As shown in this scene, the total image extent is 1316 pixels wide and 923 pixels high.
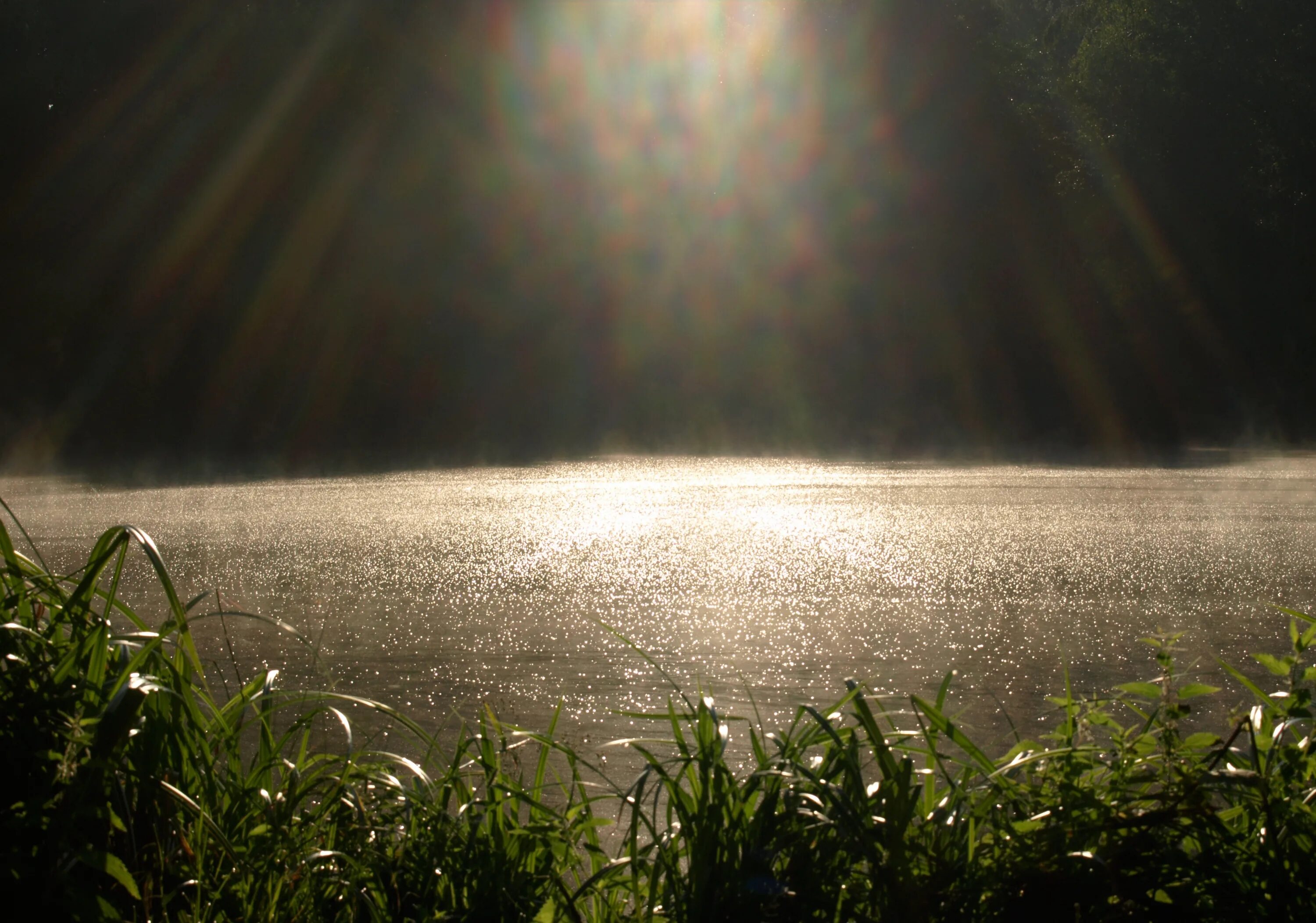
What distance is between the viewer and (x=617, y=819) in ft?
7.50

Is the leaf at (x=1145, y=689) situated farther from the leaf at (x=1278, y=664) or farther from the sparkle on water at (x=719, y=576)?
the sparkle on water at (x=719, y=576)

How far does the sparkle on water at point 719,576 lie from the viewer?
169 inches

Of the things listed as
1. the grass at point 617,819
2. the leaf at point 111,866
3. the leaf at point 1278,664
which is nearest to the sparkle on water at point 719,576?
the grass at point 617,819

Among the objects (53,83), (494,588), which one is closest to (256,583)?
(494,588)

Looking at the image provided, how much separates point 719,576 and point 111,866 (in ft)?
14.5

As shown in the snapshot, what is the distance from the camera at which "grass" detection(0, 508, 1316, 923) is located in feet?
6.28

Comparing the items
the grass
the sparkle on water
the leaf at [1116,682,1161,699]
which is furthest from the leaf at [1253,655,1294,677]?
the sparkle on water

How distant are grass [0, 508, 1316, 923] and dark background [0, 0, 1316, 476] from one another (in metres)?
12.8

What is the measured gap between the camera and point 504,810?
7.28 ft

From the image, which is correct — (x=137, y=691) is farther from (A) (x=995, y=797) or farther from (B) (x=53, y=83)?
(B) (x=53, y=83)

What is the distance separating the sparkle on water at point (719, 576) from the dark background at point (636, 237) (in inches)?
230

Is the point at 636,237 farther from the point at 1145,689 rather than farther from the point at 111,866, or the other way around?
the point at 111,866

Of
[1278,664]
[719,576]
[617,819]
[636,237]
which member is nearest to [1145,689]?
[1278,664]

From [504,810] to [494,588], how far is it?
367cm
